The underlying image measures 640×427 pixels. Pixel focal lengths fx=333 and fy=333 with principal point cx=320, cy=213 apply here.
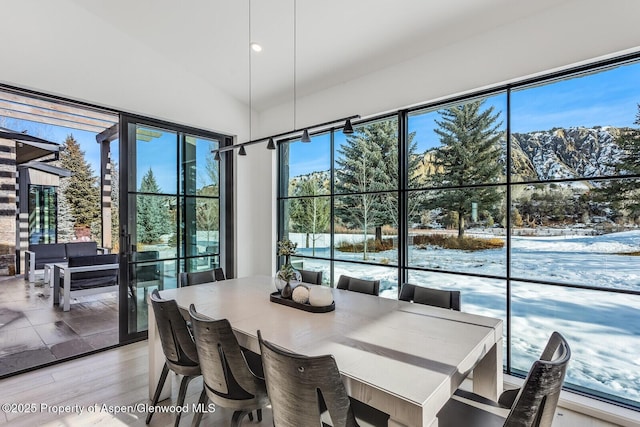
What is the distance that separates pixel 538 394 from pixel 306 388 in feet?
2.80

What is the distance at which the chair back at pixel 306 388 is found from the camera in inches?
50.8

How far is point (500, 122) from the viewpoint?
9.64ft

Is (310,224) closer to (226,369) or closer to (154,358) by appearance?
(154,358)

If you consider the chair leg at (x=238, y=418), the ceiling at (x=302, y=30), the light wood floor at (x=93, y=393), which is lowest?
the light wood floor at (x=93, y=393)

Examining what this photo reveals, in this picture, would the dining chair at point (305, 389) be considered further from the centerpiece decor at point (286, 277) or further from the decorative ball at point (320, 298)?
the centerpiece decor at point (286, 277)

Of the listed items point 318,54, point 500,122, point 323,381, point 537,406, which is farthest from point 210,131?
point 537,406

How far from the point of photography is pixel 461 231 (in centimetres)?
316

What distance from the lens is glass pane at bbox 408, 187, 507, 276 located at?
2.94m

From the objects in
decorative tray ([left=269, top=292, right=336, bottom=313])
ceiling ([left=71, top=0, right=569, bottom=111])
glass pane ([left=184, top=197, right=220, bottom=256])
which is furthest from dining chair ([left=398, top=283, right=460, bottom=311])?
glass pane ([left=184, top=197, right=220, bottom=256])

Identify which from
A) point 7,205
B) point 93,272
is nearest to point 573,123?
point 93,272

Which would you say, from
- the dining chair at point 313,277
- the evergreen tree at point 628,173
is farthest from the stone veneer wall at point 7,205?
the evergreen tree at point 628,173

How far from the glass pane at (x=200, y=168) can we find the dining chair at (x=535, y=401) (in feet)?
12.3

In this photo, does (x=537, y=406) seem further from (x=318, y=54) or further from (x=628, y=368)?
(x=318, y=54)

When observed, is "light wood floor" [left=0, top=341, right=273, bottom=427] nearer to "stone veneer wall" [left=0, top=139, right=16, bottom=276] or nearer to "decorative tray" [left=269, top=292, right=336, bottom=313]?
"decorative tray" [left=269, top=292, right=336, bottom=313]
